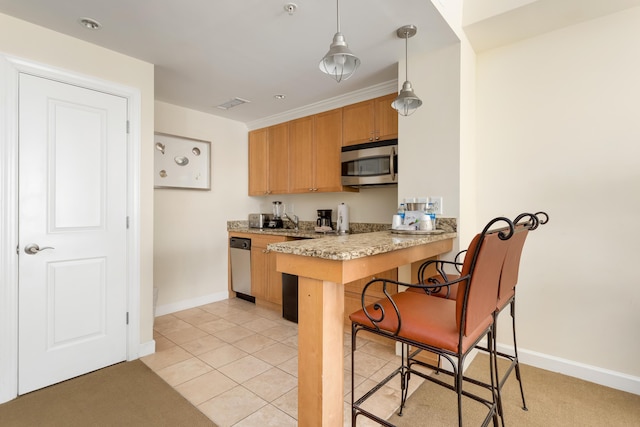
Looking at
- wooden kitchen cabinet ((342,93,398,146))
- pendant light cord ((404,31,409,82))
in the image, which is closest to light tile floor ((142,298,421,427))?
wooden kitchen cabinet ((342,93,398,146))

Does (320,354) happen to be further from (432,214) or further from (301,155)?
(301,155)

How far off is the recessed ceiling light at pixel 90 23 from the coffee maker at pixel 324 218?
2652 millimetres

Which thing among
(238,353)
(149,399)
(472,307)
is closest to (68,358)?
(149,399)

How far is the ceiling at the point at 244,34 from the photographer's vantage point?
189 centimetres

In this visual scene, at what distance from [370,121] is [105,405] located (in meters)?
3.05

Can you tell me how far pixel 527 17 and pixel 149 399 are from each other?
3.55 m

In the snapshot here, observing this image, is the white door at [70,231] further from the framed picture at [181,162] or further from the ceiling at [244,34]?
the framed picture at [181,162]

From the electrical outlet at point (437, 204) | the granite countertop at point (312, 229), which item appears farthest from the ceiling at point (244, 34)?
the granite countertop at point (312, 229)

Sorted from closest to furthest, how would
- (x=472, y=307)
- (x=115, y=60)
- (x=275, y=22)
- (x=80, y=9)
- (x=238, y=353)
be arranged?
1. (x=472, y=307)
2. (x=80, y=9)
3. (x=275, y=22)
4. (x=115, y=60)
5. (x=238, y=353)

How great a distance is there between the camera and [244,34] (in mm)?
2184

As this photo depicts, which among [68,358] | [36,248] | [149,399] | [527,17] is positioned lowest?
[149,399]

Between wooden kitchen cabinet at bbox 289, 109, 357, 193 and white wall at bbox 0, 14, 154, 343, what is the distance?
1.68 m

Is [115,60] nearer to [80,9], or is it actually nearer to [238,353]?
[80,9]

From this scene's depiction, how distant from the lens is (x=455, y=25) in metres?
2.15
